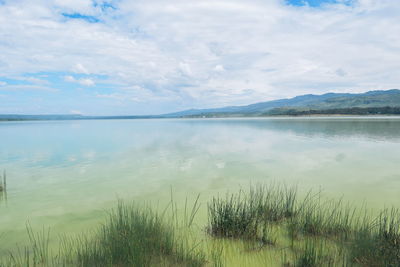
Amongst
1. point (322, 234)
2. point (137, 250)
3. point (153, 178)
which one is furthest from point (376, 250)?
point (153, 178)

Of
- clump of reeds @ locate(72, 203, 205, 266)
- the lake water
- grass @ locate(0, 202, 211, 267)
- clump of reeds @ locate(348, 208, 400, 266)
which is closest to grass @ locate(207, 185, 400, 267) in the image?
clump of reeds @ locate(348, 208, 400, 266)

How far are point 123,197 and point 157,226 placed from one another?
457 centimetres

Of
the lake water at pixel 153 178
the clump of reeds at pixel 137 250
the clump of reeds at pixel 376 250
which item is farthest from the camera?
the lake water at pixel 153 178

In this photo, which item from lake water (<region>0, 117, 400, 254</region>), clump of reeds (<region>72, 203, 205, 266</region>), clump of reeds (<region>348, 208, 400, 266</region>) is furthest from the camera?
lake water (<region>0, 117, 400, 254</region>)

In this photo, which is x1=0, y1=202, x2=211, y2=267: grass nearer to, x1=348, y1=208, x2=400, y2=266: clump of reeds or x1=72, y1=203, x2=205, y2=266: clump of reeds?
x1=72, y1=203, x2=205, y2=266: clump of reeds

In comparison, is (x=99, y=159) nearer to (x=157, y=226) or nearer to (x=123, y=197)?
(x=123, y=197)

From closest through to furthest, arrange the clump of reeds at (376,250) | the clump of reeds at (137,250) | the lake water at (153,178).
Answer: the clump of reeds at (376,250), the clump of reeds at (137,250), the lake water at (153,178)

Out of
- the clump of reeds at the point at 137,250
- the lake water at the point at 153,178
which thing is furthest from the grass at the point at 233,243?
the lake water at the point at 153,178

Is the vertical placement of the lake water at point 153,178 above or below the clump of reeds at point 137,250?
below

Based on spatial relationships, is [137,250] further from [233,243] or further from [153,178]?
[153,178]

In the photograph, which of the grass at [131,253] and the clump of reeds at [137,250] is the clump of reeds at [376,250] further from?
the clump of reeds at [137,250]

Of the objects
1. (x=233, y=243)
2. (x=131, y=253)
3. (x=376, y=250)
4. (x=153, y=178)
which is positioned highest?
(x=131, y=253)

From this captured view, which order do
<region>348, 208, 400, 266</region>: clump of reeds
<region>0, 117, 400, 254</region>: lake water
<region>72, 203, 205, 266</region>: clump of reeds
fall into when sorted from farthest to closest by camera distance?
<region>0, 117, 400, 254</region>: lake water, <region>72, 203, 205, 266</region>: clump of reeds, <region>348, 208, 400, 266</region>: clump of reeds

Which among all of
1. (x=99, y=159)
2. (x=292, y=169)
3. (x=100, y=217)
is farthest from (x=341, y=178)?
(x=99, y=159)
